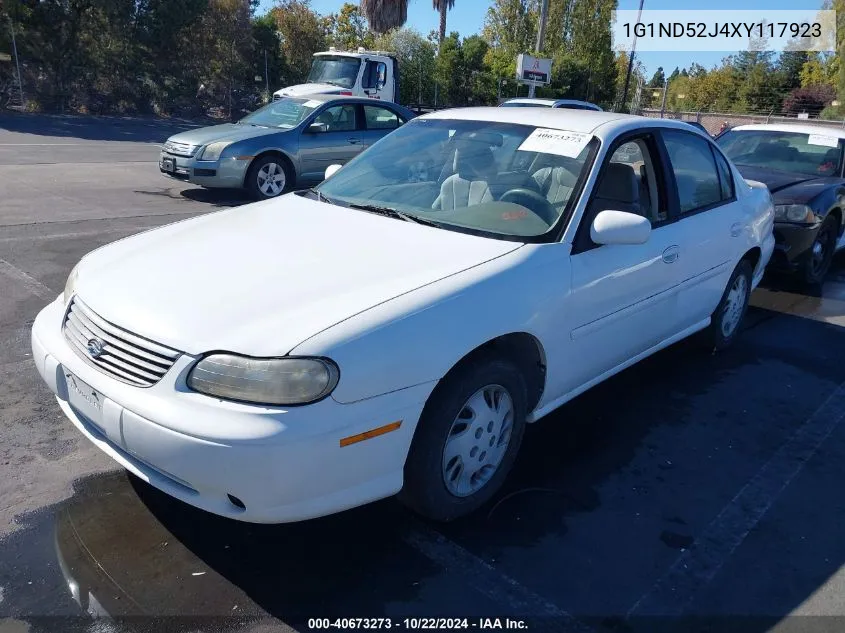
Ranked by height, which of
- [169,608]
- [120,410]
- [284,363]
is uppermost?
[284,363]

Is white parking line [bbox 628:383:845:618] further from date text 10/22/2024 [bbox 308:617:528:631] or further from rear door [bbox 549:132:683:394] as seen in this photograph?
rear door [bbox 549:132:683:394]

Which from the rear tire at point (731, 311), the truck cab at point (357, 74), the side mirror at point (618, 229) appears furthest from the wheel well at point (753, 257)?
the truck cab at point (357, 74)

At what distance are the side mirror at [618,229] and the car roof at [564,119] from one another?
0.58 metres

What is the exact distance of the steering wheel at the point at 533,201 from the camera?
345cm

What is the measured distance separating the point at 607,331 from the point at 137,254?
2271mm

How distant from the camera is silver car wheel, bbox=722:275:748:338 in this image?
5090 millimetres

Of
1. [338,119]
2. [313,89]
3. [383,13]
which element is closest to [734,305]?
[338,119]

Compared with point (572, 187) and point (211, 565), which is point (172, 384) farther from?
point (572, 187)

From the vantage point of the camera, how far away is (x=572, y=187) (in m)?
3.53

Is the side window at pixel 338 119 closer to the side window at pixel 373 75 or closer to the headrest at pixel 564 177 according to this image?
the side window at pixel 373 75

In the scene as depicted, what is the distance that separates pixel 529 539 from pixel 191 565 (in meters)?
1.35

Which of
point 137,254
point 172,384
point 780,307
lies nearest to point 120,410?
point 172,384

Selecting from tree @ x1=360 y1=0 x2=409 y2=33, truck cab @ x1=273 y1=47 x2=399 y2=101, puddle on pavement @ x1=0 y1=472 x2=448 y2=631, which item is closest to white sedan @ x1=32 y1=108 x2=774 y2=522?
puddle on pavement @ x1=0 y1=472 x2=448 y2=631

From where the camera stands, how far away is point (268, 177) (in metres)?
10.8
